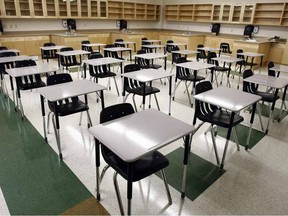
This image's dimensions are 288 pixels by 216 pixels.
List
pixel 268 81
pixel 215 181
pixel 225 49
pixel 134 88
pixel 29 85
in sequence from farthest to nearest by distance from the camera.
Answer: pixel 225 49
pixel 134 88
pixel 29 85
pixel 268 81
pixel 215 181

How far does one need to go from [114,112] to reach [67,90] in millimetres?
972

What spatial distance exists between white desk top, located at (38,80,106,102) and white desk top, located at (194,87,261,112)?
1.32m

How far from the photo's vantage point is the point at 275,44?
327 inches

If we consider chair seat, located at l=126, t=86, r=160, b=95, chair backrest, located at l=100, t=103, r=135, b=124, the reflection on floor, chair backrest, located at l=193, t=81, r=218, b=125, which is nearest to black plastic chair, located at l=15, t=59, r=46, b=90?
the reflection on floor

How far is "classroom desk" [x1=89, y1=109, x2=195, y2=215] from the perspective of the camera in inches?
60.1

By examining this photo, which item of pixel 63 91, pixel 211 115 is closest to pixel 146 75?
pixel 211 115

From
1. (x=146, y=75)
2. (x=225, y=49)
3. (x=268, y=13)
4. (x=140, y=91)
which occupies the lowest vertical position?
(x=140, y=91)

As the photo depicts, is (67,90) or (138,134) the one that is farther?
(67,90)

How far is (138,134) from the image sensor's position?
1.72 metres

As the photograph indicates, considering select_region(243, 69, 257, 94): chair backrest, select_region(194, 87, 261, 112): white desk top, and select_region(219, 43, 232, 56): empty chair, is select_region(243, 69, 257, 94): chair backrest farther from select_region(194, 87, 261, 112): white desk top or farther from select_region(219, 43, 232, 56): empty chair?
select_region(219, 43, 232, 56): empty chair

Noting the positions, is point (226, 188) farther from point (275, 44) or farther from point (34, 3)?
point (34, 3)

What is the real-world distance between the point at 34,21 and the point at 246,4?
8.45m

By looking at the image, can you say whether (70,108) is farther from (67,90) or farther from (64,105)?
(67,90)

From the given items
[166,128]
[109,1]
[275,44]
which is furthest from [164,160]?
[109,1]
